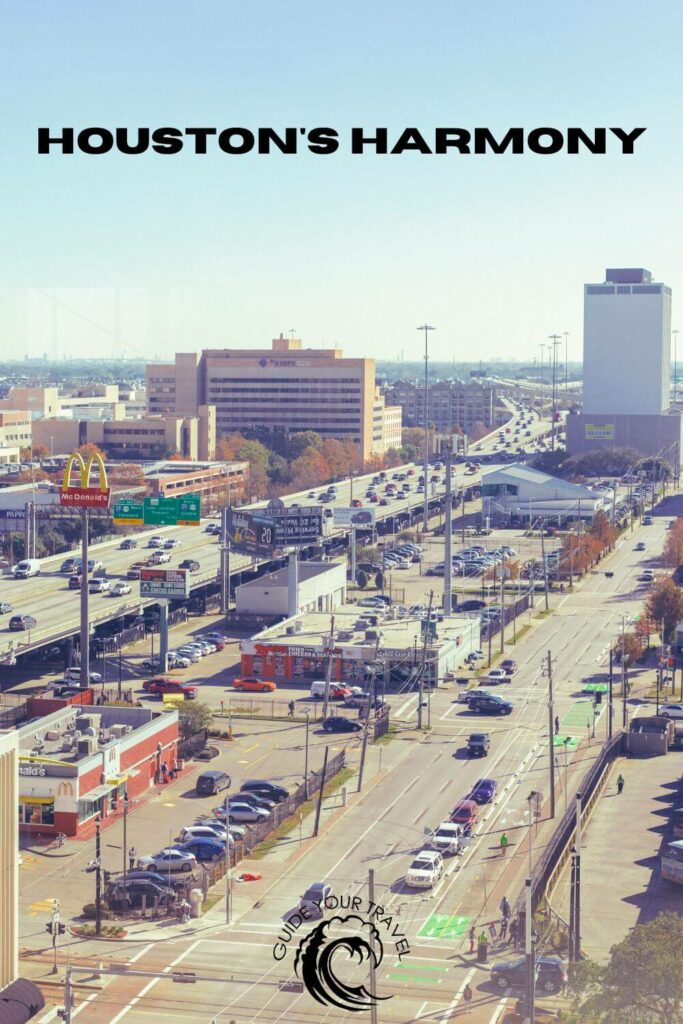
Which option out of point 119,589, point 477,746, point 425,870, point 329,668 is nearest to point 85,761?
point 425,870

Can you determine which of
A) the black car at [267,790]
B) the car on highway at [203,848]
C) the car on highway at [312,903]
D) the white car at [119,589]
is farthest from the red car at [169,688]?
the car on highway at [312,903]

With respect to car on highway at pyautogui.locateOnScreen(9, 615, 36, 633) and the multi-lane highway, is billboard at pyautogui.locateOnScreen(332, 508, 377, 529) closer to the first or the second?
the multi-lane highway

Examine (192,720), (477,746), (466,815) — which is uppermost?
(192,720)

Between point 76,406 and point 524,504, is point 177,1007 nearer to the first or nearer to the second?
point 524,504

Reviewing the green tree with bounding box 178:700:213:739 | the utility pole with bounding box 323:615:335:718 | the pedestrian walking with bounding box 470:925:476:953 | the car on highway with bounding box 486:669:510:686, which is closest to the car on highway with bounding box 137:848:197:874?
the pedestrian walking with bounding box 470:925:476:953

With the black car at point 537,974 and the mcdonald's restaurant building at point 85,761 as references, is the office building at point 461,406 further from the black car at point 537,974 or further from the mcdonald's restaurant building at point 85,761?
the black car at point 537,974

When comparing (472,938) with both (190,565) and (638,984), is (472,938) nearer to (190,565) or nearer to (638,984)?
(638,984)
